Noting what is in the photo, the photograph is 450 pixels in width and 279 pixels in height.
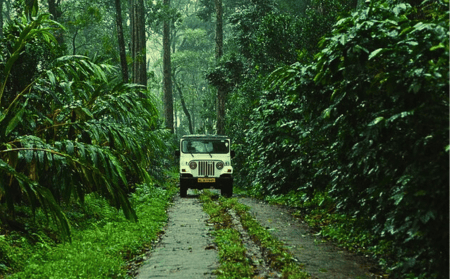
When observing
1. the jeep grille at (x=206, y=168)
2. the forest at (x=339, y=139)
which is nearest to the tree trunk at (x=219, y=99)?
the jeep grille at (x=206, y=168)

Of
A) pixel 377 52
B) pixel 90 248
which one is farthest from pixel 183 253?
pixel 377 52

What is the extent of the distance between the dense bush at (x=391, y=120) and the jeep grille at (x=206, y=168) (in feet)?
30.7

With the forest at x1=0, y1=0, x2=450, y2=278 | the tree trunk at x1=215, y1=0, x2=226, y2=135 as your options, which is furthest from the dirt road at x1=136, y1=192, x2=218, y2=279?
the tree trunk at x1=215, y1=0, x2=226, y2=135

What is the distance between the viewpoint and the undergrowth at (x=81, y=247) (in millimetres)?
6184

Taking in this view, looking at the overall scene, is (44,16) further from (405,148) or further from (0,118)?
(405,148)

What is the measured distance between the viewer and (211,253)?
288 inches

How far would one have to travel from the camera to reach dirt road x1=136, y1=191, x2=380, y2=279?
615 cm

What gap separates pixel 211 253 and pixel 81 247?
1836mm

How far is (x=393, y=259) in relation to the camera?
644 cm

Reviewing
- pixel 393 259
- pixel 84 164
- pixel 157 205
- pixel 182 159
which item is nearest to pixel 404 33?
pixel 393 259

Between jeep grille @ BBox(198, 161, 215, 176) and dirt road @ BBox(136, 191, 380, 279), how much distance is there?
5.28 m

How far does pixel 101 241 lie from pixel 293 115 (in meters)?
7.53

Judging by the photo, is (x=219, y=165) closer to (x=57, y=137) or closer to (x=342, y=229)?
(x=57, y=137)

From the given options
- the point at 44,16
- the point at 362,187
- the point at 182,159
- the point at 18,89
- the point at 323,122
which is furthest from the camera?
the point at 182,159
